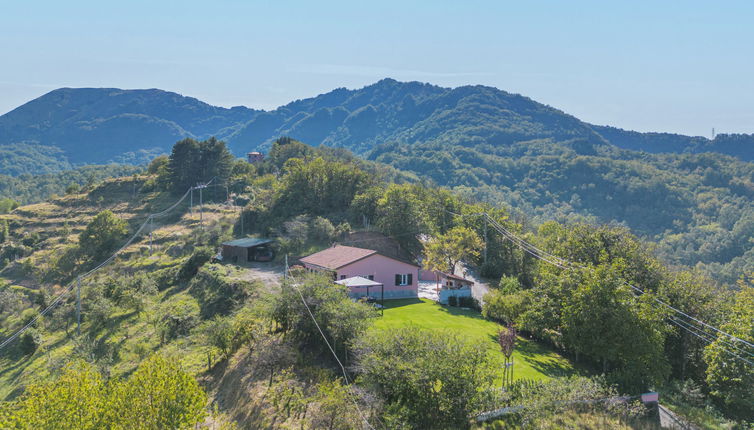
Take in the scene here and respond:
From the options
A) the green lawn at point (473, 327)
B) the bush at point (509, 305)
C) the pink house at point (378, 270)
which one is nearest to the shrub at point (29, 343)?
the pink house at point (378, 270)

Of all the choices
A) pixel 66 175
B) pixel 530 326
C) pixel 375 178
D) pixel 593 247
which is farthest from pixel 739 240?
pixel 66 175

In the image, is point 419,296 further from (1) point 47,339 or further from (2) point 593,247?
(1) point 47,339

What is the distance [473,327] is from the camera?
29641mm

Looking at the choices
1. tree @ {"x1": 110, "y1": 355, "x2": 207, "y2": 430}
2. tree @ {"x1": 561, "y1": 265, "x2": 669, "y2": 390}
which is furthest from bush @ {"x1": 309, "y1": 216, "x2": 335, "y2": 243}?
tree @ {"x1": 110, "y1": 355, "x2": 207, "y2": 430}

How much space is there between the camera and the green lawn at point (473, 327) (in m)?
23.0

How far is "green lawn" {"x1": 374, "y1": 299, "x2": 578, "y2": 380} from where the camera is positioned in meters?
23.0

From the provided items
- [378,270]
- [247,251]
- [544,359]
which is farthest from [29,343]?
[544,359]

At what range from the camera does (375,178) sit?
75.5 metres

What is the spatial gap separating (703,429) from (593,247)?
16753 mm

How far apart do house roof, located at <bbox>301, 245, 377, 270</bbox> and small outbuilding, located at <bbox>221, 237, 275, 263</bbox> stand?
1024cm

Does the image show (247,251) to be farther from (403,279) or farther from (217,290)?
(403,279)

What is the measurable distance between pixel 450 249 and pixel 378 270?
9377mm

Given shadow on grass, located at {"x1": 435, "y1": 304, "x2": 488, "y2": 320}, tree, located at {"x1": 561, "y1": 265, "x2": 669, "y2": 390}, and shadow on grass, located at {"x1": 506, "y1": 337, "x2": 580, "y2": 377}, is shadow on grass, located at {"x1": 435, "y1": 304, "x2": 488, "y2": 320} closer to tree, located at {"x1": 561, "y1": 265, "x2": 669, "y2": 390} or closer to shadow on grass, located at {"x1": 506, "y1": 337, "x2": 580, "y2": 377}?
shadow on grass, located at {"x1": 506, "y1": 337, "x2": 580, "y2": 377}

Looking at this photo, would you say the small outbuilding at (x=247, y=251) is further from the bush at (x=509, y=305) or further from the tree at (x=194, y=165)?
the tree at (x=194, y=165)
